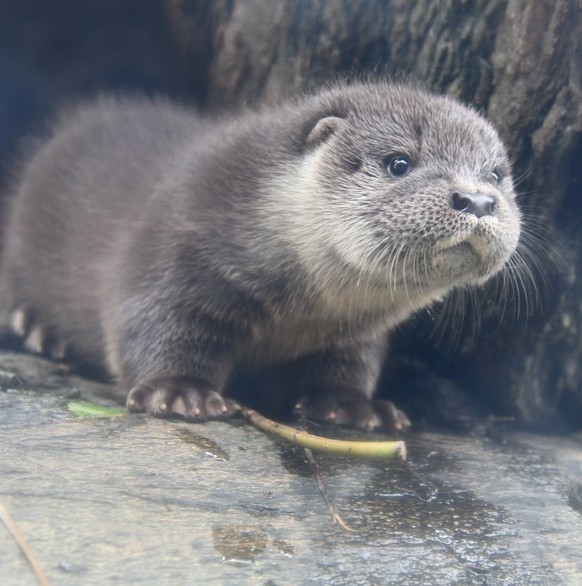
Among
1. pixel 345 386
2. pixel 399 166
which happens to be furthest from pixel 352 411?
pixel 399 166

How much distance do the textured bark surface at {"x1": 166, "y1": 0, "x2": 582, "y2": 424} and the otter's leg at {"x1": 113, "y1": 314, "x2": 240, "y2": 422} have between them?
1.21 metres

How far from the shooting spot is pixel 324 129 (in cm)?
330

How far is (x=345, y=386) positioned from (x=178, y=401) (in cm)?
79

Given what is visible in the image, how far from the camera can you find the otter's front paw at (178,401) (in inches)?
124

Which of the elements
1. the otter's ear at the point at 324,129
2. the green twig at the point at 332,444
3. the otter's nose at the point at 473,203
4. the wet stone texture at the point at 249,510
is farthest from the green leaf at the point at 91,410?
the otter's nose at the point at 473,203

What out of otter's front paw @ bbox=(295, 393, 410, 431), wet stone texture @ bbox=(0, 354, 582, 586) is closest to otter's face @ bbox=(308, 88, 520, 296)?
otter's front paw @ bbox=(295, 393, 410, 431)

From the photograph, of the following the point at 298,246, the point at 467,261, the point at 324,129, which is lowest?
the point at 298,246

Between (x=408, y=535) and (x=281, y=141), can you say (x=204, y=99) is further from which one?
(x=408, y=535)

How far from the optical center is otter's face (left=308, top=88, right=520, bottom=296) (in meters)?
2.91

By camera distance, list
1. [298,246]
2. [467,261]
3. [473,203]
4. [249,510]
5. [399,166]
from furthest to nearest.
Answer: [298,246]
[399,166]
[467,261]
[473,203]
[249,510]

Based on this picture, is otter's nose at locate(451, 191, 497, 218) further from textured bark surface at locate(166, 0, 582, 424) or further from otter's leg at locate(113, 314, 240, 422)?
otter's leg at locate(113, 314, 240, 422)

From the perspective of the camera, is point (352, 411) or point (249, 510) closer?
point (249, 510)

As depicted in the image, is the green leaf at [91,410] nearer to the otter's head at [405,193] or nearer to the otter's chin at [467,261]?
the otter's head at [405,193]

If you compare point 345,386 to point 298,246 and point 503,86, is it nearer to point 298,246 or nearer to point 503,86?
point 298,246
